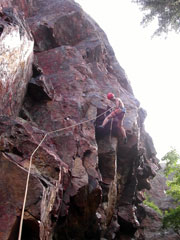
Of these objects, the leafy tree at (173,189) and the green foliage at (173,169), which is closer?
the leafy tree at (173,189)

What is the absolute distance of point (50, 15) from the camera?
1395cm

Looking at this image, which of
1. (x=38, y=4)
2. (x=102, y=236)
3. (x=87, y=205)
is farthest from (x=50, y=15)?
(x=102, y=236)

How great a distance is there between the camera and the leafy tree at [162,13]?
1184 cm

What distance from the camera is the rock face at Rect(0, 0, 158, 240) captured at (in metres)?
4.65

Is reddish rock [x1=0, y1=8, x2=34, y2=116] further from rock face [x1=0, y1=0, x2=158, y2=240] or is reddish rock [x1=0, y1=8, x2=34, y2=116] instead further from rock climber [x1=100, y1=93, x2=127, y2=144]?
rock climber [x1=100, y1=93, x2=127, y2=144]

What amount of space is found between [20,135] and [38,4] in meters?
13.9

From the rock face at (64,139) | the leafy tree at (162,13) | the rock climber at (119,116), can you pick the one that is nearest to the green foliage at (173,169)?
the rock face at (64,139)

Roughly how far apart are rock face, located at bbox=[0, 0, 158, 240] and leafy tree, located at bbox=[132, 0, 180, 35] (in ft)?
11.4

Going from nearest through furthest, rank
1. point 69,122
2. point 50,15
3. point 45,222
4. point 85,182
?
point 45,222 < point 85,182 < point 69,122 < point 50,15

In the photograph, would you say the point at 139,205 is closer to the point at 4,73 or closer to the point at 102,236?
the point at 102,236

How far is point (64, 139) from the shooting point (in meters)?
7.44

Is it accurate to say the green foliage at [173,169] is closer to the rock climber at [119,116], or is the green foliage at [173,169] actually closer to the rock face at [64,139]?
the rock face at [64,139]

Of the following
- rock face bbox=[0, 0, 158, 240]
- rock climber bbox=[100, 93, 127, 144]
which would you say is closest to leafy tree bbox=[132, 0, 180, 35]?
rock face bbox=[0, 0, 158, 240]

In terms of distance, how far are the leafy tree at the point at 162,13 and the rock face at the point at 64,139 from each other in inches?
137
